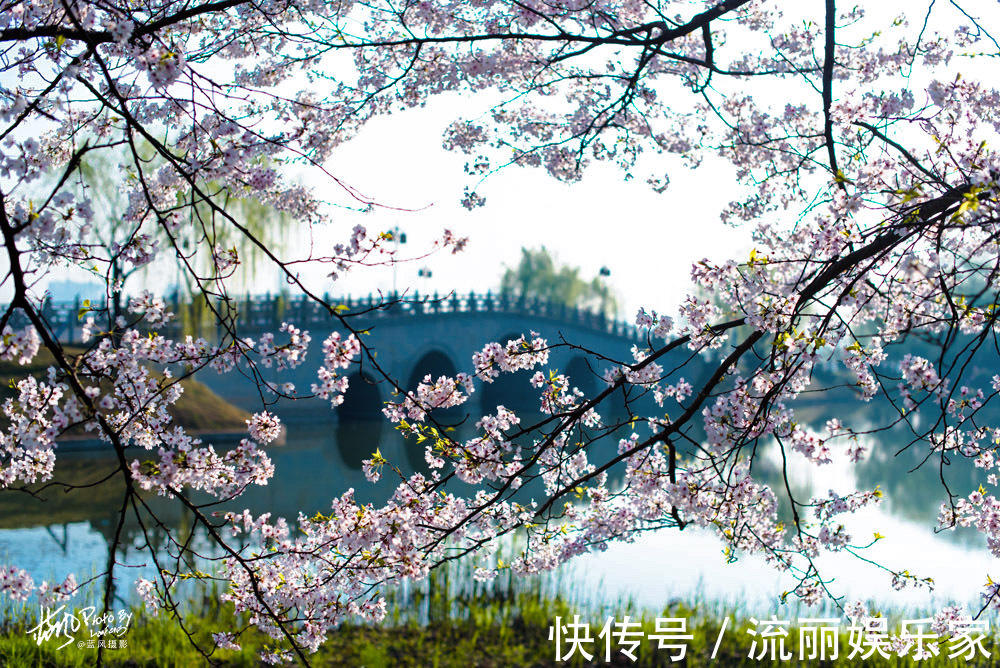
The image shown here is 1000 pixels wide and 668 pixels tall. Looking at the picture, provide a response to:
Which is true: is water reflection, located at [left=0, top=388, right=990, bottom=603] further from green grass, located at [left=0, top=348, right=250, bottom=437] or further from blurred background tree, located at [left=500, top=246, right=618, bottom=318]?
blurred background tree, located at [left=500, top=246, right=618, bottom=318]

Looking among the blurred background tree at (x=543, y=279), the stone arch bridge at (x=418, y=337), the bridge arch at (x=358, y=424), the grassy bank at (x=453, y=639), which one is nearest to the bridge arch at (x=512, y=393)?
the stone arch bridge at (x=418, y=337)

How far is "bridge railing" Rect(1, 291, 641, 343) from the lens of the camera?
2438cm

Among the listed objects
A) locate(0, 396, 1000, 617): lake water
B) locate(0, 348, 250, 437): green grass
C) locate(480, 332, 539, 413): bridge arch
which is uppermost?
locate(480, 332, 539, 413): bridge arch

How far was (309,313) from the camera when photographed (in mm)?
29547

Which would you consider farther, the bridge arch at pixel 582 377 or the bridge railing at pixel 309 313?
the bridge arch at pixel 582 377

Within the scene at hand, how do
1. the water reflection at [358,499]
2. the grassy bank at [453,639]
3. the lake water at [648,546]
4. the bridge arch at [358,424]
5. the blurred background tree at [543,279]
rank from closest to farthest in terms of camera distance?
the grassy bank at [453,639]
the lake water at [648,546]
the water reflection at [358,499]
the bridge arch at [358,424]
the blurred background tree at [543,279]

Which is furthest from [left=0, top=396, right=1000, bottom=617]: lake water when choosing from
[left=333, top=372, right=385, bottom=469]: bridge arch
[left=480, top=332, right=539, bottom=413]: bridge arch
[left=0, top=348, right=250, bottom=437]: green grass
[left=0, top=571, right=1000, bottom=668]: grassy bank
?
[left=480, top=332, right=539, bottom=413]: bridge arch

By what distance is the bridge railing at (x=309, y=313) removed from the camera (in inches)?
960

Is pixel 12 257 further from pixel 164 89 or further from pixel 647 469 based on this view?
pixel 647 469

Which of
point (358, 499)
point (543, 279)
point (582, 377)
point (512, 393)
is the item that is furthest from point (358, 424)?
point (543, 279)

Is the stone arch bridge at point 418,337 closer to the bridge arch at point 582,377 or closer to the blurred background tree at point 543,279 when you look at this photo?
the bridge arch at point 582,377

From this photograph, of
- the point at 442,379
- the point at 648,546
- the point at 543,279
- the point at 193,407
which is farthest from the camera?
the point at 543,279

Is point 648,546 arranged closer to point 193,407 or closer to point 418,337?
point 193,407

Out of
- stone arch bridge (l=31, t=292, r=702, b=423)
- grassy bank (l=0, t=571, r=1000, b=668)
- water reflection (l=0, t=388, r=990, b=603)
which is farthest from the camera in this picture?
stone arch bridge (l=31, t=292, r=702, b=423)
